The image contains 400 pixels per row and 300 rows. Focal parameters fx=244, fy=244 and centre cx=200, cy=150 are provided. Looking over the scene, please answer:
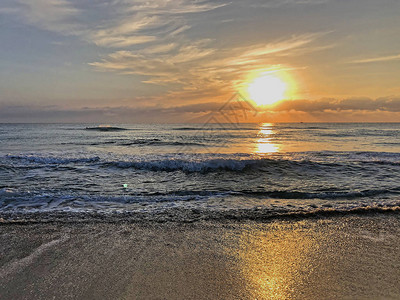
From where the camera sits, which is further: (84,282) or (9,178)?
(9,178)

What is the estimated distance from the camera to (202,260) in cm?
343

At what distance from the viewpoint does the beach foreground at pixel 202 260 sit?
276cm

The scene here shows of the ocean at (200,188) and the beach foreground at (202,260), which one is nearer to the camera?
the beach foreground at (202,260)

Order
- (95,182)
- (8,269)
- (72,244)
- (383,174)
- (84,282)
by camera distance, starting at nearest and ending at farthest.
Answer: (84,282)
(8,269)
(72,244)
(95,182)
(383,174)

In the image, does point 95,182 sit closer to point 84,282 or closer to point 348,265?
point 84,282

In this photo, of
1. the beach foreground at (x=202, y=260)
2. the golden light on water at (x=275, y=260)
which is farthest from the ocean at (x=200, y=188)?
the golden light on water at (x=275, y=260)

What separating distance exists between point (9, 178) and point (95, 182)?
11.3ft

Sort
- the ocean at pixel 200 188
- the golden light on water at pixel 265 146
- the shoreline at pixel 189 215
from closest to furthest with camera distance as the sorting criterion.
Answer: the shoreline at pixel 189 215 < the ocean at pixel 200 188 < the golden light on water at pixel 265 146

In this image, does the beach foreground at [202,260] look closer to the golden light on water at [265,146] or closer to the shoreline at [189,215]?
the shoreline at [189,215]

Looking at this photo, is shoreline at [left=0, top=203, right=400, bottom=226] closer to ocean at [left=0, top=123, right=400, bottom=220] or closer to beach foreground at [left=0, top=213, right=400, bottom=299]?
ocean at [left=0, top=123, right=400, bottom=220]

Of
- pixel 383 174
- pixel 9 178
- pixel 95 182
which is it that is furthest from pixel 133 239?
→ pixel 383 174

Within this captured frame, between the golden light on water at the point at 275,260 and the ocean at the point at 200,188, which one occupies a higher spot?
the golden light on water at the point at 275,260

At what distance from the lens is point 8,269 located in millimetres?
3199

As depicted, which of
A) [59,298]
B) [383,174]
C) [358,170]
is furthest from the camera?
[358,170]
